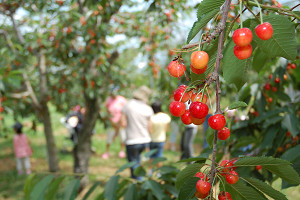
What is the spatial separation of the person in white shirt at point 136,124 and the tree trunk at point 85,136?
0.52 metres

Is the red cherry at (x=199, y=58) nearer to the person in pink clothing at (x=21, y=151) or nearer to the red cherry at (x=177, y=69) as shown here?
the red cherry at (x=177, y=69)

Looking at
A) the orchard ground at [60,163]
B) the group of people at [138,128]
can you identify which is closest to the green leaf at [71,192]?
the orchard ground at [60,163]

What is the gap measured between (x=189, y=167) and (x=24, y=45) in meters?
4.27

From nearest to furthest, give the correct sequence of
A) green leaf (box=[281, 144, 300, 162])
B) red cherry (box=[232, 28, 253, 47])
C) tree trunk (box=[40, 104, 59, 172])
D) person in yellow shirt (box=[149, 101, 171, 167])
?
red cherry (box=[232, 28, 253, 47]) → green leaf (box=[281, 144, 300, 162]) → tree trunk (box=[40, 104, 59, 172]) → person in yellow shirt (box=[149, 101, 171, 167])

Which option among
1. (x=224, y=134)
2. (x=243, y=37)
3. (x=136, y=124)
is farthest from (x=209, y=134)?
(x=136, y=124)

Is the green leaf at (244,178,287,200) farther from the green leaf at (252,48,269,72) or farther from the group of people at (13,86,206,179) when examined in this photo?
the group of people at (13,86,206,179)

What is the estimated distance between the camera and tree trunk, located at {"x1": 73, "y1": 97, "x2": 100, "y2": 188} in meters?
4.32

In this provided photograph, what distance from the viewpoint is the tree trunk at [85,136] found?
4316 mm

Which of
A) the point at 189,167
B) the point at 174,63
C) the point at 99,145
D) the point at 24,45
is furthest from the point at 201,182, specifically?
the point at 99,145

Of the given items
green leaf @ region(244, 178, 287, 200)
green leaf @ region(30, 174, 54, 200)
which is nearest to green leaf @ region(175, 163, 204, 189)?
green leaf @ region(244, 178, 287, 200)

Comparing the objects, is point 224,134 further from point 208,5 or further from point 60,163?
point 60,163

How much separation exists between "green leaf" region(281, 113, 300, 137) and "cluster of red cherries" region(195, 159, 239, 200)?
2.05 feet

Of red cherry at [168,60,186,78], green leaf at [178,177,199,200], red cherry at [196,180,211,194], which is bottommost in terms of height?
green leaf at [178,177,199,200]

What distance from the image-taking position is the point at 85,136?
4402mm
